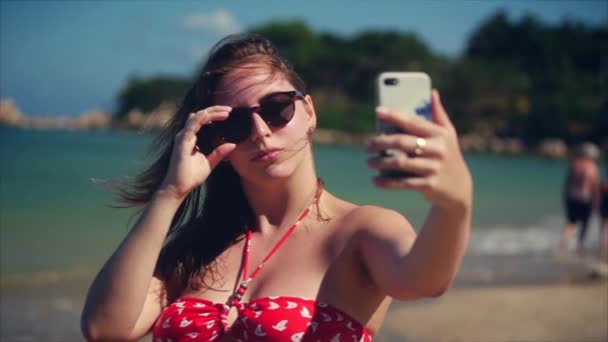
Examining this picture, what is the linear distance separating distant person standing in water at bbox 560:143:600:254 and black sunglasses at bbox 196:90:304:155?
10.4 metres

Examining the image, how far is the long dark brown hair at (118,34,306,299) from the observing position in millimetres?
2385

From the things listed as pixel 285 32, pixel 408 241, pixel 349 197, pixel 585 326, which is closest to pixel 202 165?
pixel 408 241

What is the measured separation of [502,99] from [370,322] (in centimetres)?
7194

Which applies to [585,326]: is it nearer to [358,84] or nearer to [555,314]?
[555,314]

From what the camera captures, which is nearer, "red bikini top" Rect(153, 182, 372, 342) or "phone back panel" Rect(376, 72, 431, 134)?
"phone back panel" Rect(376, 72, 431, 134)

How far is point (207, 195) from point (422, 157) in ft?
4.77

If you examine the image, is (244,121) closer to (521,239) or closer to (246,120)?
(246,120)

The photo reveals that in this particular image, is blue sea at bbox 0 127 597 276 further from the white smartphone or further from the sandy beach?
the sandy beach

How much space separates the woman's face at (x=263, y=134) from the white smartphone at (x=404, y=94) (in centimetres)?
76

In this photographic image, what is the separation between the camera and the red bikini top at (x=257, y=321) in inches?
78.7

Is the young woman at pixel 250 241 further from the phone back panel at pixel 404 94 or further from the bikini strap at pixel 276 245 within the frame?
the phone back panel at pixel 404 94

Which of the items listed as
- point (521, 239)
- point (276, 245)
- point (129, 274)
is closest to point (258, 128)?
point (276, 245)

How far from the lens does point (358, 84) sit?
80875mm

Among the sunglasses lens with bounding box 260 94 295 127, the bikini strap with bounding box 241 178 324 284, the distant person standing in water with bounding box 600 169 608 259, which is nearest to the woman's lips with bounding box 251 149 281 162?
the sunglasses lens with bounding box 260 94 295 127
